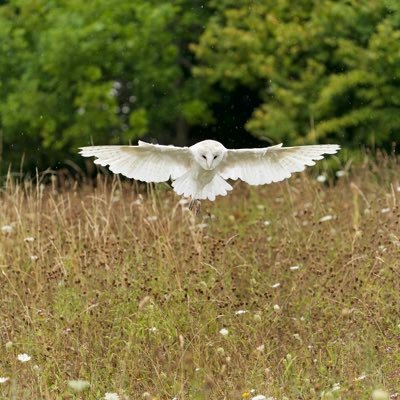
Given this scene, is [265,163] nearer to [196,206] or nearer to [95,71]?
[196,206]

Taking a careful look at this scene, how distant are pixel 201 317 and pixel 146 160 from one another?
1.08 m

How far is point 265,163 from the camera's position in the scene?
19.8 ft

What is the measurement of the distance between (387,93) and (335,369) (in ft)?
20.5

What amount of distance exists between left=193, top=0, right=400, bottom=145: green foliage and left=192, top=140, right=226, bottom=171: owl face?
4.15m

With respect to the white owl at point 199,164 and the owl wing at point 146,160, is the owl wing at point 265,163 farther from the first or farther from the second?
the owl wing at point 146,160

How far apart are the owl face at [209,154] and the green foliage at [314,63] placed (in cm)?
415

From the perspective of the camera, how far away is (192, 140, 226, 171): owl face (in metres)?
5.60

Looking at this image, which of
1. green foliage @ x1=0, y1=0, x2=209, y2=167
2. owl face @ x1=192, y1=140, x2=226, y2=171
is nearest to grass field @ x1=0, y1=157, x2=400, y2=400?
owl face @ x1=192, y1=140, x2=226, y2=171

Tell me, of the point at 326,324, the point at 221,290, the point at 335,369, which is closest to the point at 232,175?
the point at 221,290

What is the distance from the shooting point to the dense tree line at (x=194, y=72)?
10.8 m

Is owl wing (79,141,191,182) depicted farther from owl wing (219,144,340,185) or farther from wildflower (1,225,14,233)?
wildflower (1,225,14,233)

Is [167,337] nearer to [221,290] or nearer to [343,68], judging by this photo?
[221,290]

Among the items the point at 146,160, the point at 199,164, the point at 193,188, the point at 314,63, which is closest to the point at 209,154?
the point at 199,164

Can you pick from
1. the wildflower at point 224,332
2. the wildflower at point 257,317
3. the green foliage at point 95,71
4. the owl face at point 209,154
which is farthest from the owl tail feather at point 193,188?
the green foliage at point 95,71
